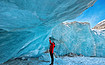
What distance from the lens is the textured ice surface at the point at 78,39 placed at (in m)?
10.6

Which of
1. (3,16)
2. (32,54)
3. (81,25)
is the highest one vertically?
(81,25)

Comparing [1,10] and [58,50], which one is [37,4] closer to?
[1,10]

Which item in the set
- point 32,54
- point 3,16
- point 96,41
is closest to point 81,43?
point 96,41

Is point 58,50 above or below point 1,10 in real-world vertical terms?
below

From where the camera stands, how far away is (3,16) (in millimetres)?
2295

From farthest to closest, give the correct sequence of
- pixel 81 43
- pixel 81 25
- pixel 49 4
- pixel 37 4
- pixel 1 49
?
pixel 81 25, pixel 81 43, pixel 1 49, pixel 49 4, pixel 37 4

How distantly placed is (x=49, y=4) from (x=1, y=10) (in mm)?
1252

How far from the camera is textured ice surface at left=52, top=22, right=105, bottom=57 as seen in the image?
10.6 metres

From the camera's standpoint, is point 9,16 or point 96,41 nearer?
point 9,16

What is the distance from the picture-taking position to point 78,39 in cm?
1228

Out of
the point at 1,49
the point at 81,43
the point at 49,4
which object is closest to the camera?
the point at 49,4

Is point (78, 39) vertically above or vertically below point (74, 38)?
below

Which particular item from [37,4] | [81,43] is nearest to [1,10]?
[37,4]

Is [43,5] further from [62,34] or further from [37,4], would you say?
[62,34]
